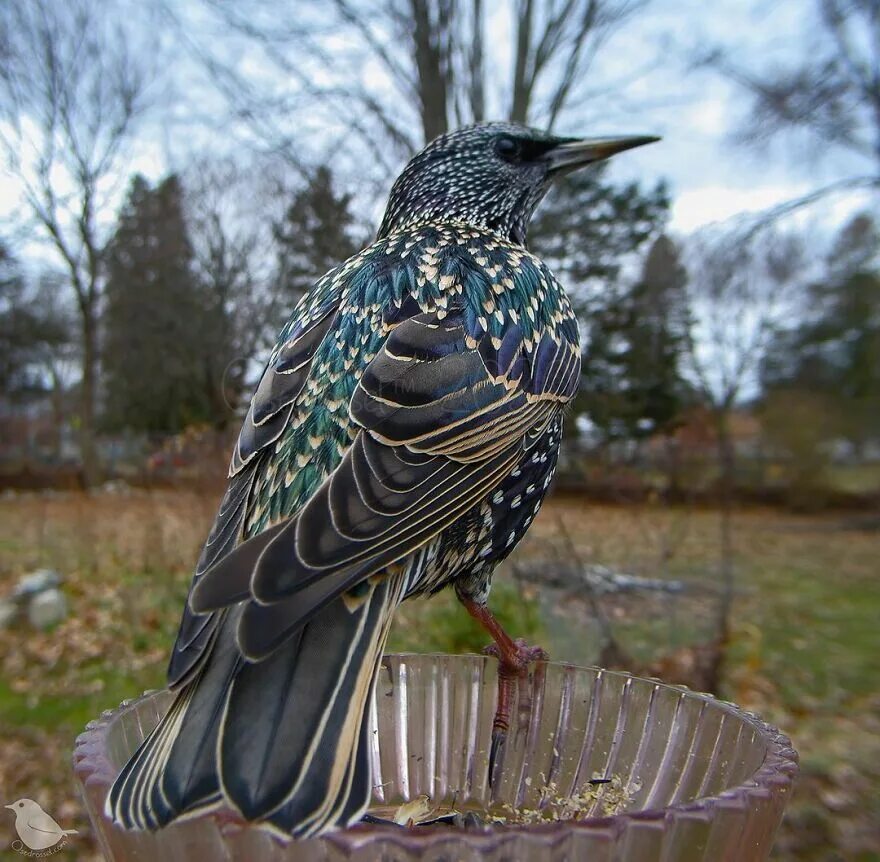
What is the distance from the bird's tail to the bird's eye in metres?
1.52

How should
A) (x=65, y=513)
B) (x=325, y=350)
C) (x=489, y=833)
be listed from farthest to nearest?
(x=65, y=513), (x=325, y=350), (x=489, y=833)

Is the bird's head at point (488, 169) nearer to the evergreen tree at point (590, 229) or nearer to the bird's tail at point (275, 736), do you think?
the bird's tail at point (275, 736)

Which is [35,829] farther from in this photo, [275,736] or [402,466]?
[402,466]

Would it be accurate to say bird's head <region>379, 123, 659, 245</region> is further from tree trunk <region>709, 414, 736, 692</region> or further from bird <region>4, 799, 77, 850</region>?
tree trunk <region>709, 414, 736, 692</region>

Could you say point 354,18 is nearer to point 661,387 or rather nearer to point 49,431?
point 661,387

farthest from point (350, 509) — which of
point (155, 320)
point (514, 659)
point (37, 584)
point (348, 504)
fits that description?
point (37, 584)

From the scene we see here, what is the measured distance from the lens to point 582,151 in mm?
2162

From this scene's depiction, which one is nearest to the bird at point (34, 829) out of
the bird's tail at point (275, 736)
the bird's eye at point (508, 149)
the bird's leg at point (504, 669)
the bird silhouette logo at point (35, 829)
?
the bird silhouette logo at point (35, 829)

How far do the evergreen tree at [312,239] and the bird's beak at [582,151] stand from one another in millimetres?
2354

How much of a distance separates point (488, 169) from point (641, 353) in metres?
3.41

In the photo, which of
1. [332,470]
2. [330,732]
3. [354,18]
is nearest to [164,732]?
[330,732]

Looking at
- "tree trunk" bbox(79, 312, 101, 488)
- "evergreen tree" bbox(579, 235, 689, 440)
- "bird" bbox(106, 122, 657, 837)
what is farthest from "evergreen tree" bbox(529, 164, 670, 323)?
"tree trunk" bbox(79, 312, 101, 488)

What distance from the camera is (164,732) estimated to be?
35.8 inches

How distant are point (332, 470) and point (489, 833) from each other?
0.60m
